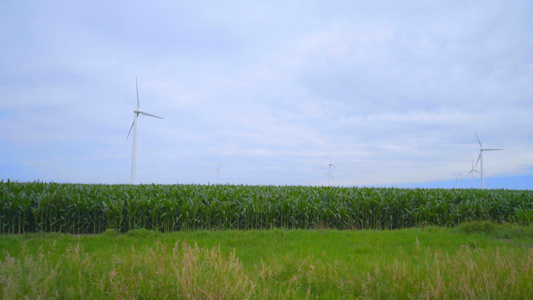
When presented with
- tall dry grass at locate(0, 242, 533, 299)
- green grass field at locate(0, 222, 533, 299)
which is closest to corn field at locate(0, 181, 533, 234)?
green grass field at locate(0, 222, 533, 299)

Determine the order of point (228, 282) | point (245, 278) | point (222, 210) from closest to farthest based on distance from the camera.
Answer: point (228, 282) → point (245, 278) → point (222, 210)

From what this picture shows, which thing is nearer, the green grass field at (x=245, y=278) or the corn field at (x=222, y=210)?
the green grass field at (x=245, y=278)

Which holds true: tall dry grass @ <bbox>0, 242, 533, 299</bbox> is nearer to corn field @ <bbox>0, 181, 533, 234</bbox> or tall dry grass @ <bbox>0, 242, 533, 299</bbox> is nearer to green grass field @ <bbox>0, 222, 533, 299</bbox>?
green grass field @ <bbox>0, 222, 533, 299</bbox>

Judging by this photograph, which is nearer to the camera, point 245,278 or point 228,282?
point 228,282

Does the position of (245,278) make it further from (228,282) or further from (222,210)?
(222,210)

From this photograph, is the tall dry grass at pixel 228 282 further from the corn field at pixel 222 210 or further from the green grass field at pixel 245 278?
the corn field at pixel 222 210

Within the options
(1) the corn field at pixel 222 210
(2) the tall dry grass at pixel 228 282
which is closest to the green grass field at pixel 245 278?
(2) the tall dry grass at pixel 228 282

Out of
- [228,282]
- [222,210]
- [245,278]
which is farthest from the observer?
[222,210]

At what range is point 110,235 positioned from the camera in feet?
38.4

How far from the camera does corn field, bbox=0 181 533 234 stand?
1381cm

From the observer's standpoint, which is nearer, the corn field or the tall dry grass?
the tall dry grass

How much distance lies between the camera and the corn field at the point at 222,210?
13.8m

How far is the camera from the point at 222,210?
14.3 metres

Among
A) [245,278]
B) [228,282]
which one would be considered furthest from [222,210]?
[228,282]
